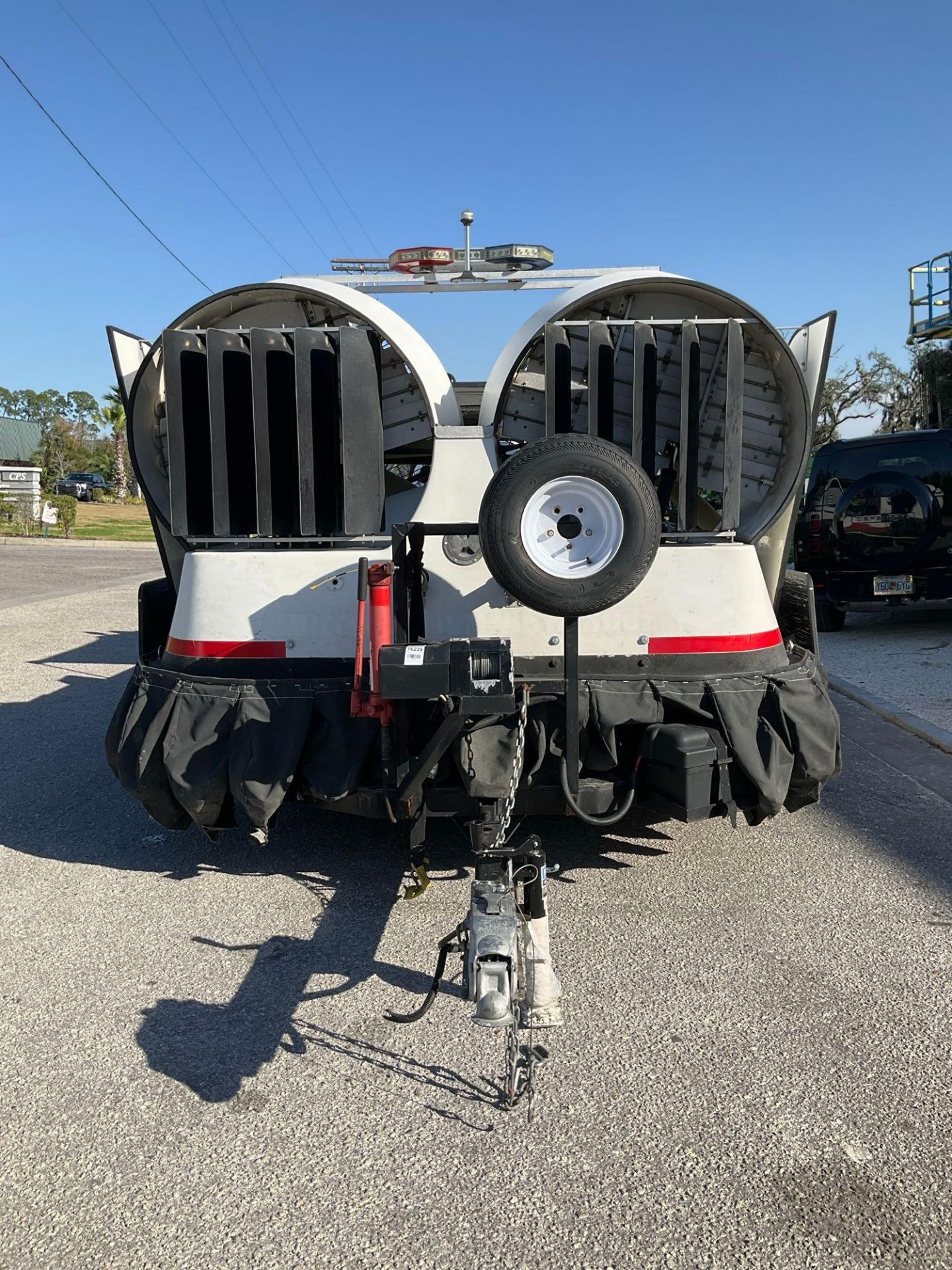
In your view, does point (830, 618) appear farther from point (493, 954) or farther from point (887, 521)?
point (493, 954)

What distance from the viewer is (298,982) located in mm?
3373

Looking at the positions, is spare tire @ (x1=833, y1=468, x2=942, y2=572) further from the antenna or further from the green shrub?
the green shrub

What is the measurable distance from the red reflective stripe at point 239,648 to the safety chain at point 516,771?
1.03m

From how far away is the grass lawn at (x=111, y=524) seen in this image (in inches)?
1232

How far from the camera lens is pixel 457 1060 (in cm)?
291

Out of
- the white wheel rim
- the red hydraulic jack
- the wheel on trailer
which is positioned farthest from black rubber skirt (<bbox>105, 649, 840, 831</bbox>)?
the wheel on trailer

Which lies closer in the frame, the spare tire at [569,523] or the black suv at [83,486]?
the spare tire at [569,523]

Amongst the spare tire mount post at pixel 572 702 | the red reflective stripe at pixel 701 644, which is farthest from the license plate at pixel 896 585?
the spare tire mount post at pixel 572 702

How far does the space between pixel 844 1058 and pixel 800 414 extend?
243 cm

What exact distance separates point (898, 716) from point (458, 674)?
16.6 ft

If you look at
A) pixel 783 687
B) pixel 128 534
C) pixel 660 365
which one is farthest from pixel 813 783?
pixel 128 534

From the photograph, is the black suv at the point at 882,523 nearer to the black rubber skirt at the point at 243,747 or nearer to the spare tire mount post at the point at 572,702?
the spare tire mount post at the point at 572,702

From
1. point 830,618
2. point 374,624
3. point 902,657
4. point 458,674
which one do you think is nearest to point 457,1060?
point 458,674

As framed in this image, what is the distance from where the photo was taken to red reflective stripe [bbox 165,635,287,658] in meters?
3.95
